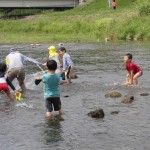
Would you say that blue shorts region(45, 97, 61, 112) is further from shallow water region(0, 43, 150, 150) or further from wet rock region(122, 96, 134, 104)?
wet rock region(122, 96, 134, 104)

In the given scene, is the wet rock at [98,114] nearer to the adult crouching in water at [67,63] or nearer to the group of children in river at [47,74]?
the group of children in river at [47,74]

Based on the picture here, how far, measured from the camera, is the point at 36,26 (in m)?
68.1

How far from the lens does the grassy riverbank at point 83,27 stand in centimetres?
5112

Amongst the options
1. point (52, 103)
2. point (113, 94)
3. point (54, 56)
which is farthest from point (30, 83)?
point (52, 103)

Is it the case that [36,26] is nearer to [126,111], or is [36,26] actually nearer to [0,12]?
[0,12]

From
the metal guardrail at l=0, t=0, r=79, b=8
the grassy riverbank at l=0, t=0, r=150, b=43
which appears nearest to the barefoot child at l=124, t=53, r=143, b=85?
the grassy riverbank at l=0, t=0, r=150, b=43

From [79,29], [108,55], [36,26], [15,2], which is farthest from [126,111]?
[15,2]

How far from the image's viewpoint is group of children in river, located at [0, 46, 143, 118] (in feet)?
42.4

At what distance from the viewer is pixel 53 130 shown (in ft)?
39.3

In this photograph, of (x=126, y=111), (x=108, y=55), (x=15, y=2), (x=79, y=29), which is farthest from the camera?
(x=15, y=2)

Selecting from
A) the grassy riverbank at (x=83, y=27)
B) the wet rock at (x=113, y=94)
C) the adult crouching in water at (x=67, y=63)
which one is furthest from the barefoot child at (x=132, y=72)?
the grassy riverbank at (x=83, y=27)

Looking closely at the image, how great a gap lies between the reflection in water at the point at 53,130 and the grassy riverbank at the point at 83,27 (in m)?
36.5

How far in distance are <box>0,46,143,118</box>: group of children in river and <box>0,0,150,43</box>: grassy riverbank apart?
29836 mm

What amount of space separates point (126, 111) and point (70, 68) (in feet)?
20.0
